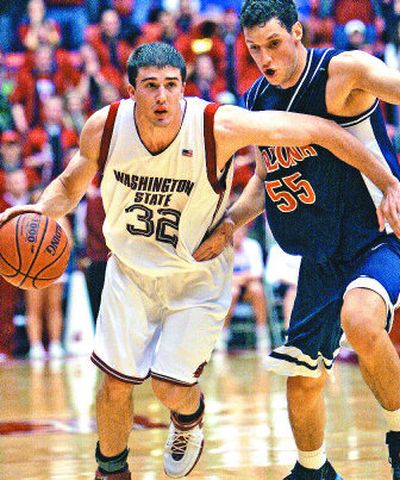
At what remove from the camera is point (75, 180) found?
469cm

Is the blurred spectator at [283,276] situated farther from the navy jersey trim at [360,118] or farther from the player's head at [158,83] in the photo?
the player's head at [158,83]

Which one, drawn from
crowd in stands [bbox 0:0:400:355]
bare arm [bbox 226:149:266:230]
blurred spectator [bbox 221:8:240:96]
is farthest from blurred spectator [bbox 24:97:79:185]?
bare arm [bbox 226:149:266:230]

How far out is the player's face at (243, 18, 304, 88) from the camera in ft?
14.8

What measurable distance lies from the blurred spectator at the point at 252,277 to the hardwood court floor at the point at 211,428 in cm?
124

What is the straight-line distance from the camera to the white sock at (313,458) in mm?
4746

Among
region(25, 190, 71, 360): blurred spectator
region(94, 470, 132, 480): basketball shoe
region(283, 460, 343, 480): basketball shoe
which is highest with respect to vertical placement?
region(94, 470, 132, 480): basketball shoe

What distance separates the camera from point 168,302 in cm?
475

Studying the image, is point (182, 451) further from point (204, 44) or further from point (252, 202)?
point (204, 44)

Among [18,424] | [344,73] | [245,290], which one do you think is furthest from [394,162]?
[245,290]

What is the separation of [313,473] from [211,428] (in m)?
1.87

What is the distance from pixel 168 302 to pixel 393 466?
1.21 metres

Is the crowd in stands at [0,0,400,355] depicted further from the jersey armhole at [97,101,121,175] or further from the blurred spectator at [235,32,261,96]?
the jersey armhole at [97,101,121,175]

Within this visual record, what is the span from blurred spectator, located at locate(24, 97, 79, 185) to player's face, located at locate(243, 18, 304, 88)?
6.61m

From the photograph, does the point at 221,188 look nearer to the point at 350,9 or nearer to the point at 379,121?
the point at 379,121
